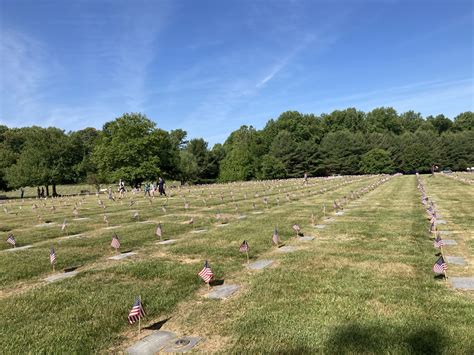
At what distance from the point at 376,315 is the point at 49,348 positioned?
487cm

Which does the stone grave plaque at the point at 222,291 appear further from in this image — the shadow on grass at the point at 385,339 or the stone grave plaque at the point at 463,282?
the stone grave plaque at the point at 463,282

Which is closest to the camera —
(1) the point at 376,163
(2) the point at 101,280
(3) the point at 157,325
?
(3) the point at 157,325

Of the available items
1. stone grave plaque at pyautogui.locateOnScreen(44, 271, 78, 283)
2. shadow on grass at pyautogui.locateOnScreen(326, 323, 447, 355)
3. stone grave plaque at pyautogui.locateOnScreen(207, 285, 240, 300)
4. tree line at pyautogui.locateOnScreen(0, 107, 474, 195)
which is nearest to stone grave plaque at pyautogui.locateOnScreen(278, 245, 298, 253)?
stone grave plaque at pyautogui.locateOnScreen(207, 285, 240, 300)

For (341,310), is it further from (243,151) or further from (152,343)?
(243,151)

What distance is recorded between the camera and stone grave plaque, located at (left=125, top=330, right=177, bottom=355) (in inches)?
207

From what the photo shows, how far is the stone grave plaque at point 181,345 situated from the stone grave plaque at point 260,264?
406 cm

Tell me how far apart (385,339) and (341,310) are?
1.17 metres

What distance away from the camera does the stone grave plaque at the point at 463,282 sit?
7402 millimetres

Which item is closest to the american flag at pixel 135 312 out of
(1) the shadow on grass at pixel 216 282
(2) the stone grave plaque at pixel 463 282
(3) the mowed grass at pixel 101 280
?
(3) the mowed grass at pixel 101 280

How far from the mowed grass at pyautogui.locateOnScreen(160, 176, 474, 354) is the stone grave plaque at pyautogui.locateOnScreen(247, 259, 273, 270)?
29 centimetres

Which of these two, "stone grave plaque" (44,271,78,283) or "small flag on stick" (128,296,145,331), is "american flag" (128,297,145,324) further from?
"stone grave plaque" (44,271,78,283)

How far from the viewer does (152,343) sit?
550 cm

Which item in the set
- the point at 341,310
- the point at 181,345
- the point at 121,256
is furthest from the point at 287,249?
the point at 181,345

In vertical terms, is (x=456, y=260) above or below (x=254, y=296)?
below
